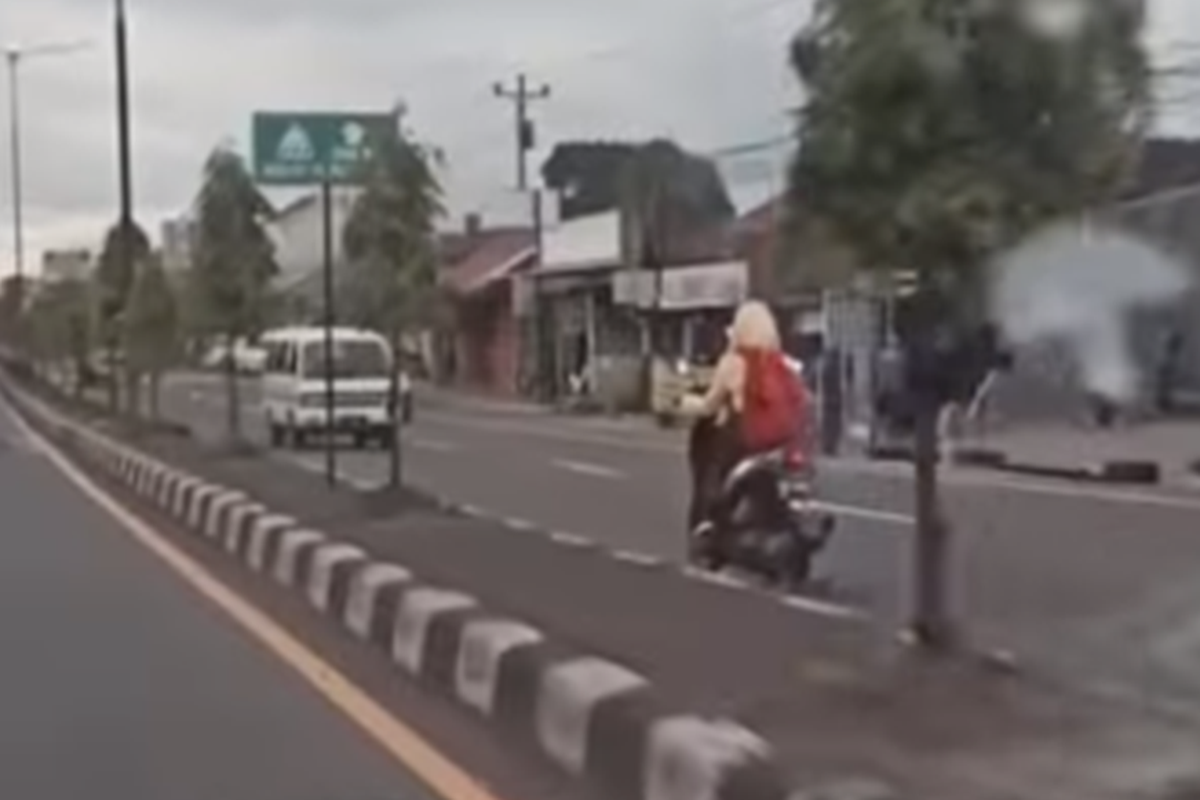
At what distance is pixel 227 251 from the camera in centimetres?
4625

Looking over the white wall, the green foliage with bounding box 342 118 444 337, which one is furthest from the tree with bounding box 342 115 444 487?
the white wall

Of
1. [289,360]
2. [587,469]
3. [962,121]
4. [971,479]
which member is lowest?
[587,469]

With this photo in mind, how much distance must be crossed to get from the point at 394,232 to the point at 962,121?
20.6 meters

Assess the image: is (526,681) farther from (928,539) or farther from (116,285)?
(116,285)

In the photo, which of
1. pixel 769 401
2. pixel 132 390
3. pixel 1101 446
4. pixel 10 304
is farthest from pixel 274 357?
pixel 10 304

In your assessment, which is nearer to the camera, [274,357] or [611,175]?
[274,357]

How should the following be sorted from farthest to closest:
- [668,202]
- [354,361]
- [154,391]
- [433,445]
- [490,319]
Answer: [490,319] < [668,202] < [154,391] < [354,361] < [433,445]

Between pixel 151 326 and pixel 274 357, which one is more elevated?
pixel 151 326

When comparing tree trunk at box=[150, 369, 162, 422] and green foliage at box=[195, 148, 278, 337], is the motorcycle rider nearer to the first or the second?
green foliage at box=[195, 148, 278, 337]

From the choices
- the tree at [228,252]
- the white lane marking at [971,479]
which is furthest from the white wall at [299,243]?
the white lane marking at [971,479]

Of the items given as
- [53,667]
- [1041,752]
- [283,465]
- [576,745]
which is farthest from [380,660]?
[283,465]

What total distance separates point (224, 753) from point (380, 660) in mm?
3204

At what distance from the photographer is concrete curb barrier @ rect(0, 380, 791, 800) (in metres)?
9.38

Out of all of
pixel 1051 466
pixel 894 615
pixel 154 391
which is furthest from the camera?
pixel 154 391
